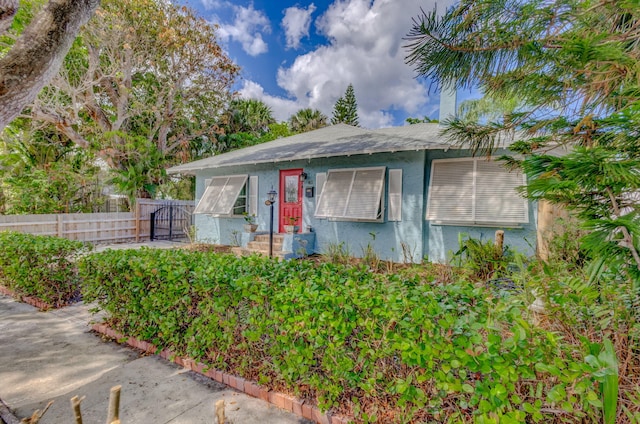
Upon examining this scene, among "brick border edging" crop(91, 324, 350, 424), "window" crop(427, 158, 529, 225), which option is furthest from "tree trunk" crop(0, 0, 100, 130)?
"window" crop(427, 158, 529, 225)

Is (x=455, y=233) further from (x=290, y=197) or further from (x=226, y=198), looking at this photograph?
(x=226, y=198)

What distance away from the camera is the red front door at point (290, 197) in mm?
9445

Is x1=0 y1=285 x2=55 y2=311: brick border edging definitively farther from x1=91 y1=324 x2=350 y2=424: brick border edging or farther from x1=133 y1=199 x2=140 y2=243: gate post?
x1=133 y1=199 x2=140 y2=243: gate post

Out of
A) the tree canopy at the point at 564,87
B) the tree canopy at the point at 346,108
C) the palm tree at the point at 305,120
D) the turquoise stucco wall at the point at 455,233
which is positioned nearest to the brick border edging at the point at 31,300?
the tree canopy at the point at 564,87

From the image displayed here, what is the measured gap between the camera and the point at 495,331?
5.90 feet

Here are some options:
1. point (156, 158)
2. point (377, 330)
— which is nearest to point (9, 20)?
point (377, 330)

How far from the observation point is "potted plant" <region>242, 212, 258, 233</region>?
962 cm

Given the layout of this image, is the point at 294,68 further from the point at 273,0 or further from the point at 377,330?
the point at 377,330

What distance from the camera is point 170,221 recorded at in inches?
566

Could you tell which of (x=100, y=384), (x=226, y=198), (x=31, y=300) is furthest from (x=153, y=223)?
(x=100, y=384)

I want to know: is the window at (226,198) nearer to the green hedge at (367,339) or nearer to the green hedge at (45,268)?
the green hedge at (45,268)

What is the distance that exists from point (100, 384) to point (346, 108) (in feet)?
102

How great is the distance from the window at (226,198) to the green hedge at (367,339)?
6.61 m

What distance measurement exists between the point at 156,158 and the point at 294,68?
8.61 m
